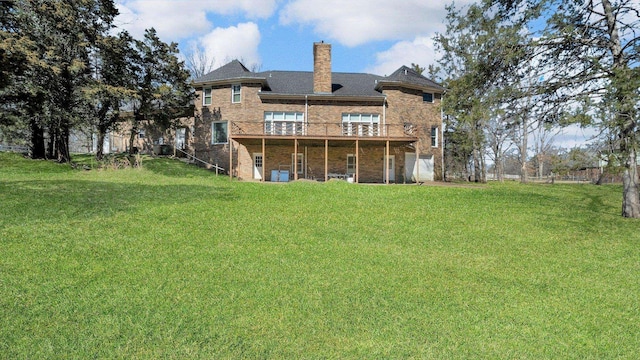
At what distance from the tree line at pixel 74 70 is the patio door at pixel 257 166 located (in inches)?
251

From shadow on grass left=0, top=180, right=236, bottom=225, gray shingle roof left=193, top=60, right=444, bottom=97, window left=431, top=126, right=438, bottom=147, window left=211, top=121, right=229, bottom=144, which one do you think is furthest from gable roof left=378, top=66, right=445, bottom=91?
shadow on grass left=0, top=180, right=236, bottom=225

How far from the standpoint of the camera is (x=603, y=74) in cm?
1020

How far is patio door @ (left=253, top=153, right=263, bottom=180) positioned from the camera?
23.1m

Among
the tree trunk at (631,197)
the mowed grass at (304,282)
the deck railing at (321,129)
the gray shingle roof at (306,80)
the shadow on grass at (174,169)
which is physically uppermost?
the gray shingle roof at (306,80)

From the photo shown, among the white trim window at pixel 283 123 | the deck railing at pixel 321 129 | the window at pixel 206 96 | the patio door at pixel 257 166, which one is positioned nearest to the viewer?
the white trim window at pixel 283 123

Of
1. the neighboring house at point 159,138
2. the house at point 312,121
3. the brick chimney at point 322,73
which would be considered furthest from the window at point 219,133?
the brick chimney at point 322,73

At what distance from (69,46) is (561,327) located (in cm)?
2505

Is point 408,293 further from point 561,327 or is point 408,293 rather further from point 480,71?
point 480,71

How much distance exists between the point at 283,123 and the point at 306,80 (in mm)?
4381

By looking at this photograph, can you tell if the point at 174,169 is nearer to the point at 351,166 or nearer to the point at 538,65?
the point at 351,166

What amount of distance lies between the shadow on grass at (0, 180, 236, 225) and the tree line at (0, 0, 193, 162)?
26.7ft

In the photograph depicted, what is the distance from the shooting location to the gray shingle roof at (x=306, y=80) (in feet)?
76.4

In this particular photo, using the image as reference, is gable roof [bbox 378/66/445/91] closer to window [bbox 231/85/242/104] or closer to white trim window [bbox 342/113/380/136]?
white trim window [bbox 342/113/380/136]

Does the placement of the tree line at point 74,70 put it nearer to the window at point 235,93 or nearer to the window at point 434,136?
the window at point 235,93
